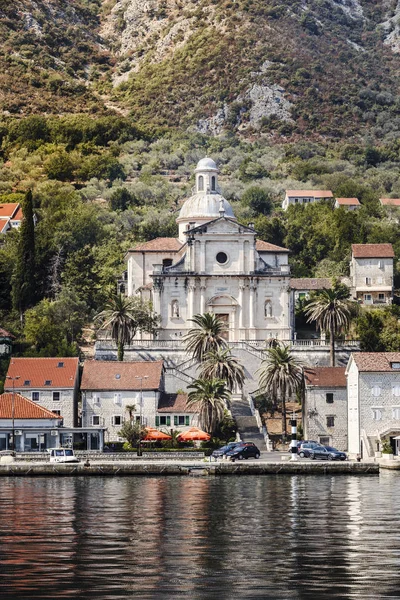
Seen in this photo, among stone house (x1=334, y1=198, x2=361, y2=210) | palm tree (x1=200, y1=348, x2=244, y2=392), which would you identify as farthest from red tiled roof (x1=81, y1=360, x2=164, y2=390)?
stone house (x1=334, y1=198, x2=361, y2=210)

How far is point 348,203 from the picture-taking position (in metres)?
181

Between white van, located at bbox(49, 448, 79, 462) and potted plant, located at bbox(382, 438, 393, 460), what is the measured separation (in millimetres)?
19434

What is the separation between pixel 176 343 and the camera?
4360 inches

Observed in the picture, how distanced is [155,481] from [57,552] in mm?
31939

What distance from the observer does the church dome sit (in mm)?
127062

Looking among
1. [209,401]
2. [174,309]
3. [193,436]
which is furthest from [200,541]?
[174,309]

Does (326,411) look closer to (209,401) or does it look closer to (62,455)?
(209,401)

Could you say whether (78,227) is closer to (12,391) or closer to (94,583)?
(12,391)

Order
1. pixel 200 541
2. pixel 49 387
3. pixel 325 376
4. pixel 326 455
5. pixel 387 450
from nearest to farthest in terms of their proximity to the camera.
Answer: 1. pixel 200 541
2. pixel 326 455
3. pixel 387 450
4. pixel 49 387
5. pixel 325 376

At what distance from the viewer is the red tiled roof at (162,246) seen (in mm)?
126188

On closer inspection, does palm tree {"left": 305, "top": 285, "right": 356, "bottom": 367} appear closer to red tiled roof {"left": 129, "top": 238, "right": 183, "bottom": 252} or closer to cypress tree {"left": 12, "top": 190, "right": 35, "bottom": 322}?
red tiled roof {"left": 129, "top": 238, "right": 183, "bottom": 252}

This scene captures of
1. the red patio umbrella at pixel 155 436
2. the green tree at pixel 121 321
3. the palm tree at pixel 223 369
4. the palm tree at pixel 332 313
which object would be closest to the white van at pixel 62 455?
the red patio umbrella at pixel 155 436

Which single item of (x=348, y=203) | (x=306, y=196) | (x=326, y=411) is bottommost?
(x=326, y=411)

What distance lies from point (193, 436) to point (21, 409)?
1181 centimetres
